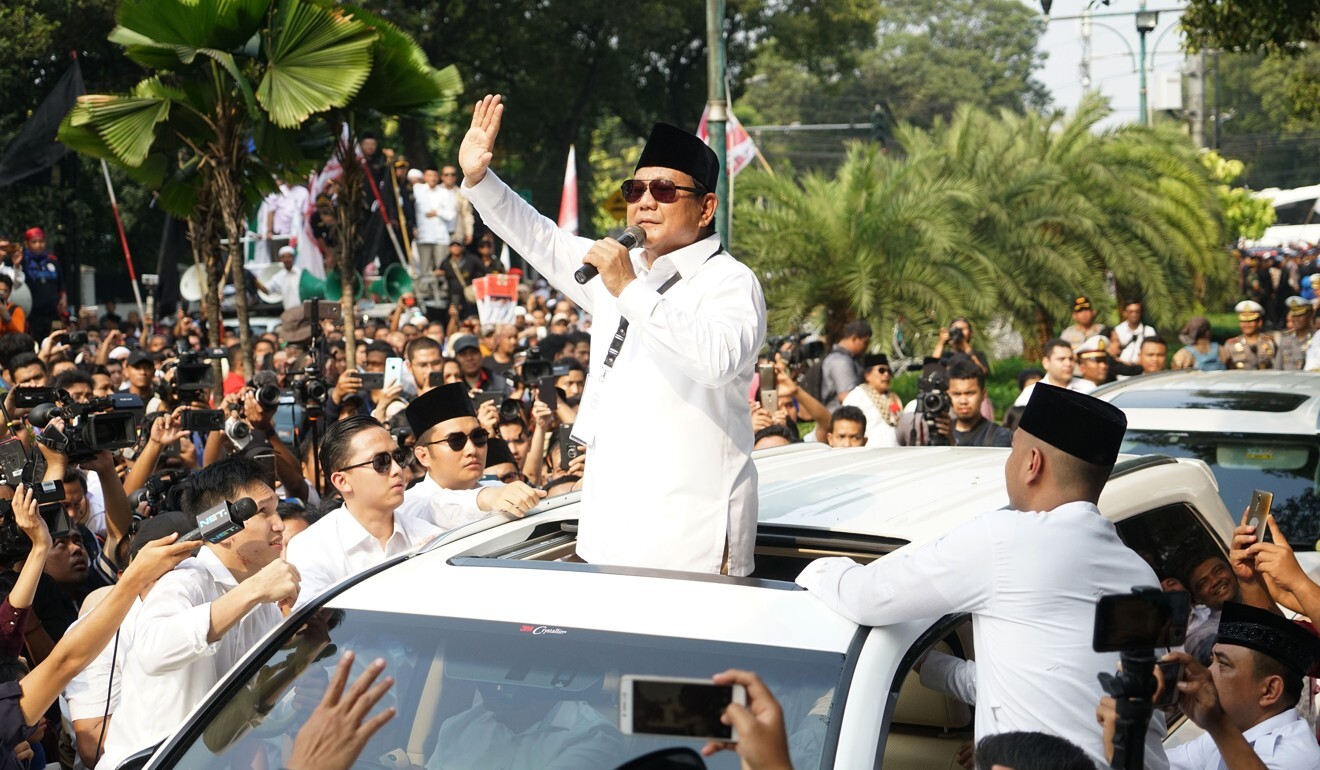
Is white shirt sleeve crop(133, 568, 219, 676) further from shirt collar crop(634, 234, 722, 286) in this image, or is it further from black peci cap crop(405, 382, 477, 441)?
black peci cap crop(405, 382, 477, 441)

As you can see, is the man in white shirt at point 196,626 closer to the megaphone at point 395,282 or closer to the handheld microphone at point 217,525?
the handheld microphone at point 217,525

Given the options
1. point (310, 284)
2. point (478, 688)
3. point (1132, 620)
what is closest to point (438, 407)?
point (478, 688)

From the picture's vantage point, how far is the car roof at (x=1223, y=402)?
7.62 metres

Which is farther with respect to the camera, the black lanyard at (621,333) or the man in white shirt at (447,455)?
the man in white shirt at (447,455)

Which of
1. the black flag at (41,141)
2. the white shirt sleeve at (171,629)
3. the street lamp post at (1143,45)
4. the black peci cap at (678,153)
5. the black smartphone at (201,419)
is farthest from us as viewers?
the street lamp post at (1143,45)

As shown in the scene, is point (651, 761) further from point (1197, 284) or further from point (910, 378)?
point (1197, 284)

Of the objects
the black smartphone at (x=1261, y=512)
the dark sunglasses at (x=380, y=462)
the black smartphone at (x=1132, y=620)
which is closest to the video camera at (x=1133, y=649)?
the black smartphone at (x=1132, y=620)

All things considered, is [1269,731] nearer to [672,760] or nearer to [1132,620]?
[1132,620]

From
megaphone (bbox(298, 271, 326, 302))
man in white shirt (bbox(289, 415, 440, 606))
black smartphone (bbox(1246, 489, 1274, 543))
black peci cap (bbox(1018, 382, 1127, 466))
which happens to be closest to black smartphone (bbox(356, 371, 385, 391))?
man in white shirt (bbox(289, 415, 440, 606))

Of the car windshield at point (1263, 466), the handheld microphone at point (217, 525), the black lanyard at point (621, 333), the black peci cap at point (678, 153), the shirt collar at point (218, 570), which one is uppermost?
the black peci cap at point (678, 153)

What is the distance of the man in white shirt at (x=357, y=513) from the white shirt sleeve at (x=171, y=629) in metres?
0.82

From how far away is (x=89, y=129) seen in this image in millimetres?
11297

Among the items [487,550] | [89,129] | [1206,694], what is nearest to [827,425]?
[89,129]

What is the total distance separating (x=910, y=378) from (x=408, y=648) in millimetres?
15828
